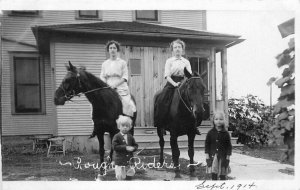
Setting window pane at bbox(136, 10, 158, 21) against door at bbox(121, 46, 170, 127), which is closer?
window pane at bbox(136, 10, 158, 21)

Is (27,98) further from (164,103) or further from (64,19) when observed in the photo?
(164,103)

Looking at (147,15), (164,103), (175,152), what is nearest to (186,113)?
(164,103)

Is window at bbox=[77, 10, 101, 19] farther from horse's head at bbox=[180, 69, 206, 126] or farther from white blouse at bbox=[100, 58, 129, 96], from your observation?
horse's head at bbox=[180, 69, 206, 126]

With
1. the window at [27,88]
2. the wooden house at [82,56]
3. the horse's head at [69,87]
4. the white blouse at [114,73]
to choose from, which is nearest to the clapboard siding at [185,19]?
the wooden house at [82,56]

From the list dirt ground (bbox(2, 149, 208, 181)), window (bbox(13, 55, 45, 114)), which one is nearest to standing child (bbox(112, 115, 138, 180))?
dirt ground (bbox(2, 149, 208, 181))

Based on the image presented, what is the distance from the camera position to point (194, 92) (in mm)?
3443

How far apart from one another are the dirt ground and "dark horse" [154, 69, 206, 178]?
103 mm

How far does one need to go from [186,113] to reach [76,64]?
1.55 meters

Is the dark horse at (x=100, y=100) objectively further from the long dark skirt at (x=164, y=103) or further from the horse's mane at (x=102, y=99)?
A: the long dark skirt at (x=164, y=103)

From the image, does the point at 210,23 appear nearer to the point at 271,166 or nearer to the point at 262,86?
the point at 262,86

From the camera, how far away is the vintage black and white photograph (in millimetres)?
3443

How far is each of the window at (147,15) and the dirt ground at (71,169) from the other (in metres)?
1.54

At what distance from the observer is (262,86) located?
12.3ft

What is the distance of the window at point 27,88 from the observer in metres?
3.95
